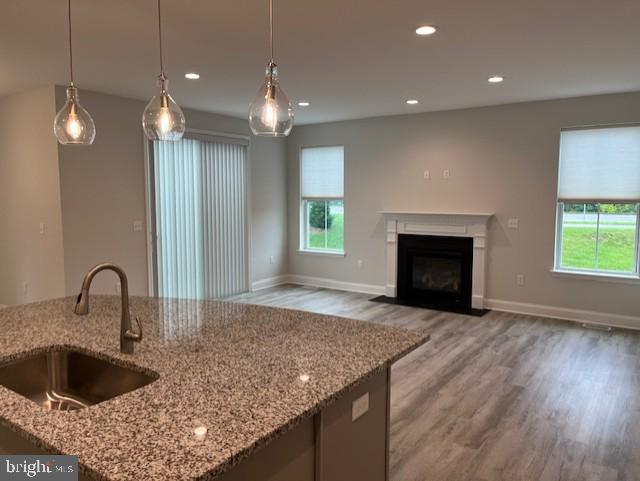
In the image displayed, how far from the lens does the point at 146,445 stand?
43.6 inches

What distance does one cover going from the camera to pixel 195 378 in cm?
151

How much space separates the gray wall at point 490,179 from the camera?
5461 millimetres

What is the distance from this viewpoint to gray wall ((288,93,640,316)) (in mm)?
5461

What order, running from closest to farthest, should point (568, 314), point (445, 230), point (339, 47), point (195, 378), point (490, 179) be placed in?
point (195, 378) < point (339, 47) < point (568, 314) < point (490, 179) < point (445, 230)

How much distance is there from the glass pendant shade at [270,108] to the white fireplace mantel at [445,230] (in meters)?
4.45

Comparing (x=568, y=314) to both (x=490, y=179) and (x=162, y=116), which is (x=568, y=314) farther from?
(x=162, y=116)

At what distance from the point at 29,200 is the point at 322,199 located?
403 cm

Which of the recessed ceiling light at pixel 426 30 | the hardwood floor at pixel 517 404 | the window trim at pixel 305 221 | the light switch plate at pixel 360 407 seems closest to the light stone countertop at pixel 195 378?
the light switch plate at pixel 360 407

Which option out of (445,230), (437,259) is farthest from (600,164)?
(437,259)

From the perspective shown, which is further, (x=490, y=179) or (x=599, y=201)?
(x=490, y=179)

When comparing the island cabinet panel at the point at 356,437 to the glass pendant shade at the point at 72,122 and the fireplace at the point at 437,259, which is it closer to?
the glass pendant shade at the point at 72,122

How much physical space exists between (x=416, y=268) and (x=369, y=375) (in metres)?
5.19

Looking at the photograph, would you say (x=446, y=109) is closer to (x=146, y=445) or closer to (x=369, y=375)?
(x=369, y=375)

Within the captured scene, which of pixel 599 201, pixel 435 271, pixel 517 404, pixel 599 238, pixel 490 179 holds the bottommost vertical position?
pixel 517 404
